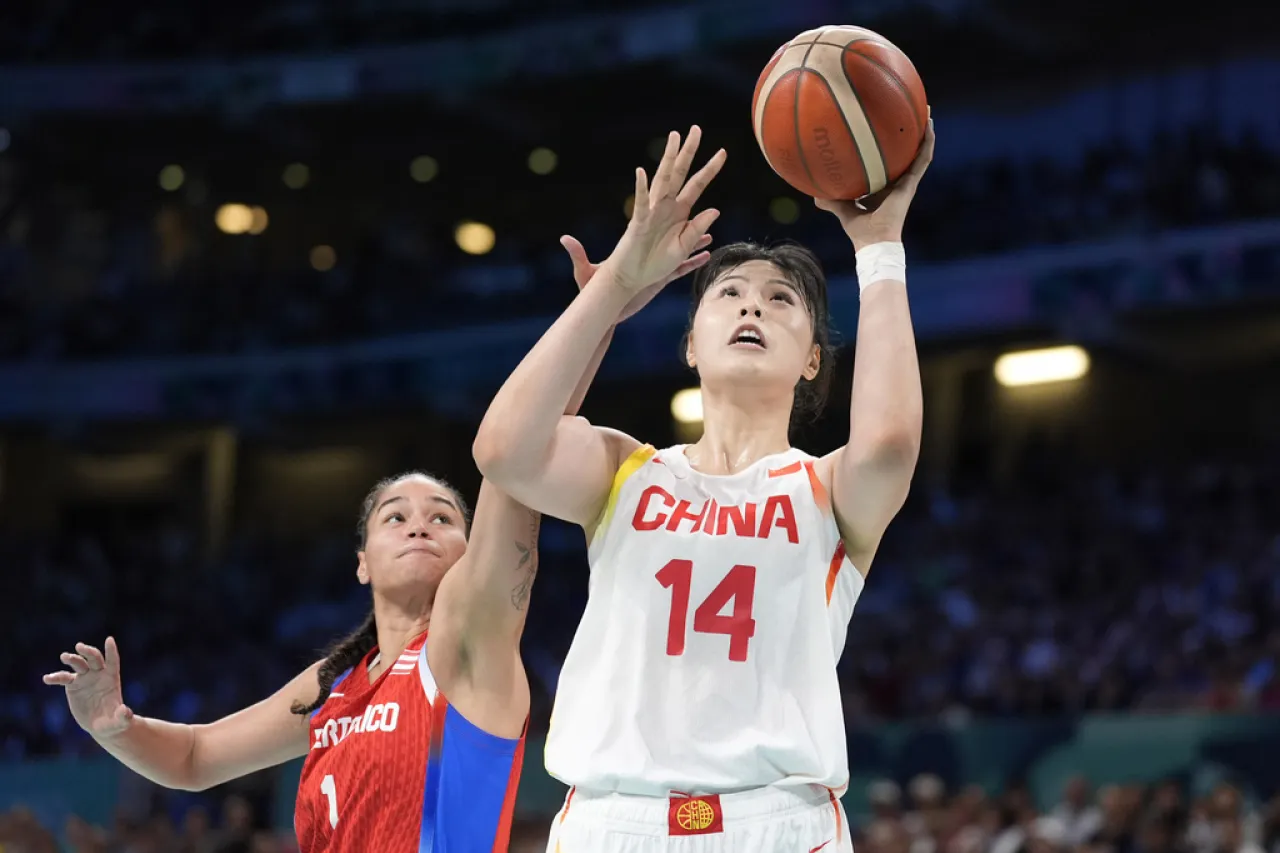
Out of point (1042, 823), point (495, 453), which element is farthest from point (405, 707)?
point (1042, 823)

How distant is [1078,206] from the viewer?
1811 cm

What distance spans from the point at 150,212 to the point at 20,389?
4.70 meters

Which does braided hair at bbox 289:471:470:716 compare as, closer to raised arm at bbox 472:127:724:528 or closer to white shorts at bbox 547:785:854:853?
raised arm at bbox 472:127:724:528

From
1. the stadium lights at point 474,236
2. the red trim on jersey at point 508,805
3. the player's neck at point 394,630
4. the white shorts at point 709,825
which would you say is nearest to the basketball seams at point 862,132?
the white shorts at point 709,825

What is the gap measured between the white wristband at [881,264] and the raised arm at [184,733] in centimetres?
227

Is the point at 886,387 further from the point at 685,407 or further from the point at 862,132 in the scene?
the point at 685,407

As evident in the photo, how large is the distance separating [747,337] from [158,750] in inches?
91.4

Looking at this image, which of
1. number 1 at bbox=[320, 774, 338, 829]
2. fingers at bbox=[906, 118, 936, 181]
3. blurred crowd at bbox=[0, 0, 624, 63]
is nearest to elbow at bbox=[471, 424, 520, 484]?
fingers at bbox=[906, 118, 936, 181]

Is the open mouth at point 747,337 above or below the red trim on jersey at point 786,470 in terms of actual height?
above

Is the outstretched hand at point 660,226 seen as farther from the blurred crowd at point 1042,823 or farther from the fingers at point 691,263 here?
the blurred crowd at point 1042,823

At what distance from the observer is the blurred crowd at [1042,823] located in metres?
9.33

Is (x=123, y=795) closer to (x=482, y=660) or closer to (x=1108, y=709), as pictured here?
(x=1108, y=709)

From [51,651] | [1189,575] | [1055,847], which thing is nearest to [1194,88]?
[1189,575]

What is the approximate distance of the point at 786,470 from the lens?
3.33 metres
